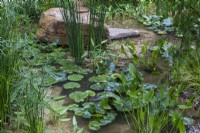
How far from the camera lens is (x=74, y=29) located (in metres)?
3.47

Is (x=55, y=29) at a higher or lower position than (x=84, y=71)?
higher

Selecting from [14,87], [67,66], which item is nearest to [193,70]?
Answer: [67,66]

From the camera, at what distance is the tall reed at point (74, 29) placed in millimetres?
3441

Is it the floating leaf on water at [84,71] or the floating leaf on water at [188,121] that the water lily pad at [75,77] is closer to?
the floating leaf on water at [84,71]

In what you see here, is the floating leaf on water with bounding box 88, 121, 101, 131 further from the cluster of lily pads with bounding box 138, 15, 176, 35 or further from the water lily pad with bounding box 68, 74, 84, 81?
the cluster of lily pads with bounding box 138, 15, 176, 35

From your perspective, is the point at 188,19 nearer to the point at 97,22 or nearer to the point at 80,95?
the point at 97,22

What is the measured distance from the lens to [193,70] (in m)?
3.11

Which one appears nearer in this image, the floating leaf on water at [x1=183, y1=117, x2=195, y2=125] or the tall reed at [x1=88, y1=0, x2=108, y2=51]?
the floating leaf on water at [x1=183, y1=117, x2=195, y2=125]

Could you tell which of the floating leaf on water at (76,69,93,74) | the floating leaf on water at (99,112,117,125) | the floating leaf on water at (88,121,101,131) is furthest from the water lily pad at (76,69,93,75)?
the floating leaf on water at (88,121,101,131)

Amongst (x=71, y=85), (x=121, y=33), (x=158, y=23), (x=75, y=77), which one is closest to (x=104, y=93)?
(x=71, y=85)

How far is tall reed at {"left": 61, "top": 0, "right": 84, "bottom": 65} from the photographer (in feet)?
11.3

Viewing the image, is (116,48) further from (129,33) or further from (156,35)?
(156,35)

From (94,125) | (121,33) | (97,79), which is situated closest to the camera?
(94,125)

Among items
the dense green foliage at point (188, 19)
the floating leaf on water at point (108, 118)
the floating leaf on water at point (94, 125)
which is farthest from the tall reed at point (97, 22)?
the floating leaf on water at point (94, 125)
